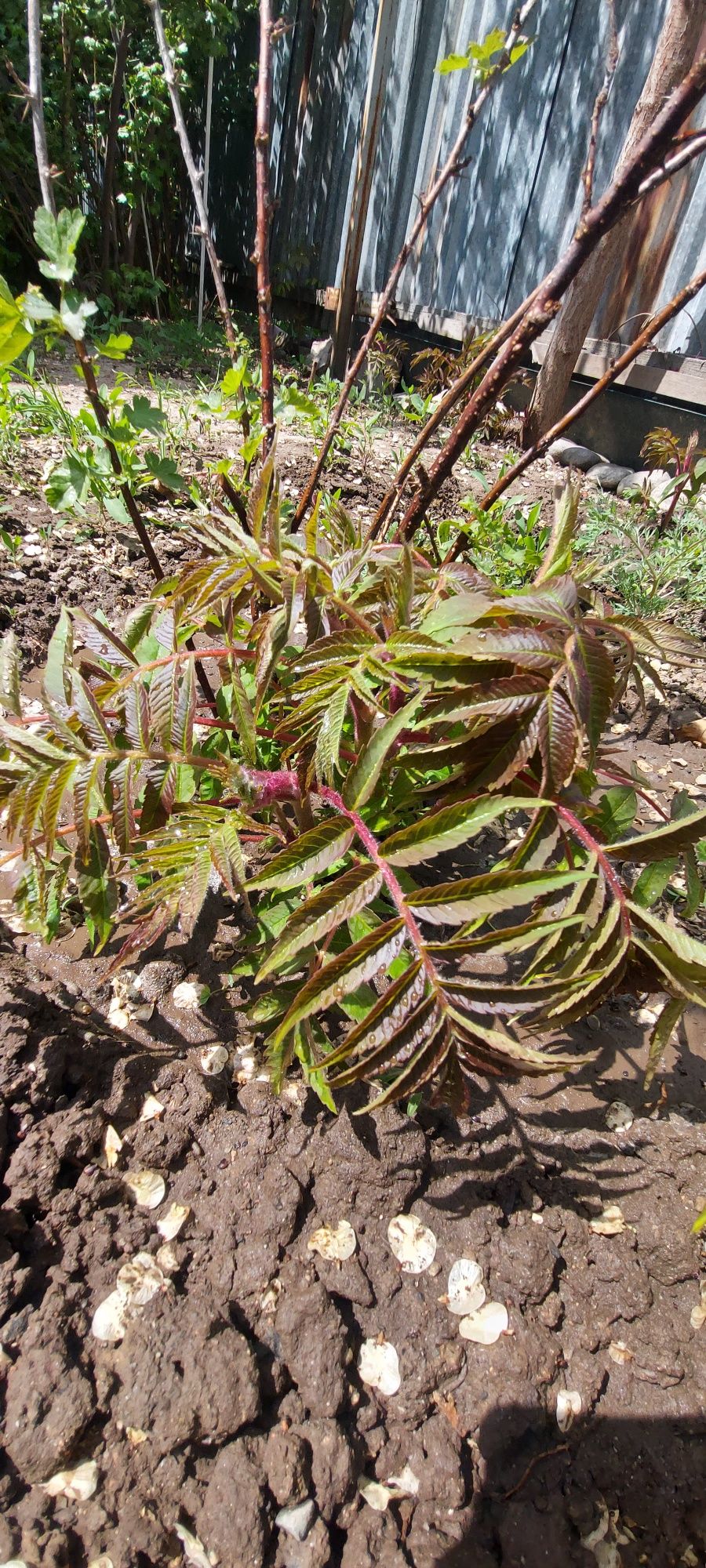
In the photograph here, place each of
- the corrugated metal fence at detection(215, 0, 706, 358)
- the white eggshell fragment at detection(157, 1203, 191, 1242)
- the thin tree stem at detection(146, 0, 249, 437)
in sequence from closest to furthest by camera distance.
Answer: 1. the white eggshell fragment at detection(157, 1203, 191, 1242)
2. the thin tree stem at detection(146, 0, 249, 437)
3. the corrugated metal fence at detection(215, 0, 706, 358)

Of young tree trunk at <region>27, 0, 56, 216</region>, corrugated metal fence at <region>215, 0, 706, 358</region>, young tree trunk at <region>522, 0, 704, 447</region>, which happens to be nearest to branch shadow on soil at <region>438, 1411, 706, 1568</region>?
young tree trunk at <region>27, 0, 56, 216</region>

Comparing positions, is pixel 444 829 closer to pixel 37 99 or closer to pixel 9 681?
pixel 9 681

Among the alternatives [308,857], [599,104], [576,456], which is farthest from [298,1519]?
[576,456]

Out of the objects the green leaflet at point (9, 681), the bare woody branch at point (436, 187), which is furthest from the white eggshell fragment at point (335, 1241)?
the bare woody branch at point (436, 187)

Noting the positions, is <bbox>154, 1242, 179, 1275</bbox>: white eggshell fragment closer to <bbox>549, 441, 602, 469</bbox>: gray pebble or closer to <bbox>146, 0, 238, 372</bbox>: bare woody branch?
<bbox>146, 0, 238, 372</bbox>: bare woody branch

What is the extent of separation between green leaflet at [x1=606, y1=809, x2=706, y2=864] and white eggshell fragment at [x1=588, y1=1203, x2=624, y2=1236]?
61 cm

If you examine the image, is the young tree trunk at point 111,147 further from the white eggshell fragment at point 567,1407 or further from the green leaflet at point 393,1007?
the white eggshell fragment at point 567,1407

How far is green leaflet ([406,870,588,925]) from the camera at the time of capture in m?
0.82

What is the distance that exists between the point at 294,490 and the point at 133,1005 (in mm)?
2503

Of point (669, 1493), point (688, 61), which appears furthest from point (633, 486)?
point (669, 1493)

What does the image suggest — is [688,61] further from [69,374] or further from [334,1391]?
[334,1391]

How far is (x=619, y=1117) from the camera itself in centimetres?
137

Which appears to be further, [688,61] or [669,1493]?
[688,61]

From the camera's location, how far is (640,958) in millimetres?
988
